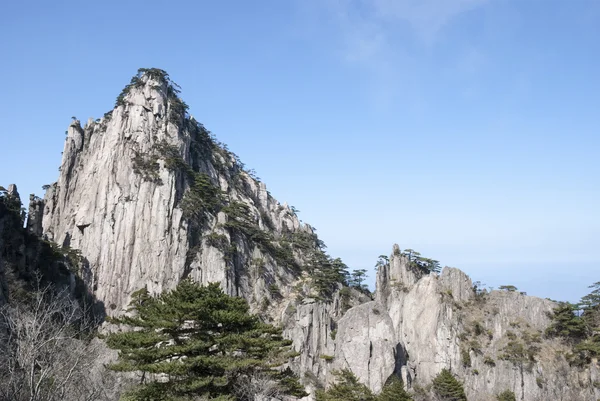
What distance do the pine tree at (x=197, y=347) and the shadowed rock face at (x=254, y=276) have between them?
31.3 m

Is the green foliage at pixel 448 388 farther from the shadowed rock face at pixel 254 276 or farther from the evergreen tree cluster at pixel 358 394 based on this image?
the evergreen tree cluster at pixel 358 394

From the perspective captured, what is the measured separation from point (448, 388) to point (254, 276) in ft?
105

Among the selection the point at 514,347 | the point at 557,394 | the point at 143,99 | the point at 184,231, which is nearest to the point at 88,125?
the point at 143,99

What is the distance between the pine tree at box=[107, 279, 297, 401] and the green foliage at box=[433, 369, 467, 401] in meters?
31.9

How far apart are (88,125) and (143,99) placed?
11.5 metres

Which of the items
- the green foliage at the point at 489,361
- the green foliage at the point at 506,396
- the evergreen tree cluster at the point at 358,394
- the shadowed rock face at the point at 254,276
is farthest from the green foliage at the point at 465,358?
the evergreen tree cluster at the point at 358,394

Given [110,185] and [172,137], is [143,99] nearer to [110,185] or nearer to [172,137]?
[172,137]

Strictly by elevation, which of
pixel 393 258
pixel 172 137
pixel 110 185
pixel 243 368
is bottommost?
pixel 243 368

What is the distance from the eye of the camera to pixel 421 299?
63.9 m

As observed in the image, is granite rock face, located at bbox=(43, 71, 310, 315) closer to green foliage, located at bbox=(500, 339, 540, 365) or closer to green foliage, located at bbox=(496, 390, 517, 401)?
green foliage, located at bbox=(500, 339, 540, 365)

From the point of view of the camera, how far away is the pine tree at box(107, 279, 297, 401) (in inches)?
998

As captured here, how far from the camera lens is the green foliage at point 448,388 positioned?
53.8 m

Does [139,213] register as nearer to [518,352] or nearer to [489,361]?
[489,361]

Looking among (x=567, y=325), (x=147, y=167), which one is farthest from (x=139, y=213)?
(x=567, y=325)
